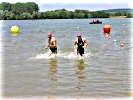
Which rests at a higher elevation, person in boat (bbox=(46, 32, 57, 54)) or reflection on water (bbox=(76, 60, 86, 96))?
person in boat (bbox=(46, 32, 57, 54))

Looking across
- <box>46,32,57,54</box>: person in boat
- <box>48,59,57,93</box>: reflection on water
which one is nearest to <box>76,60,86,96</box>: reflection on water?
<box>48,59,57,93</box>: reflection on water

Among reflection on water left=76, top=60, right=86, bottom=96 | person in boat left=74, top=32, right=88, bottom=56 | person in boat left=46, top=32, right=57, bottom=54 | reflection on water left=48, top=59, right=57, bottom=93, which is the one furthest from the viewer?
person in boat left=46, top=32, right=57, bottom=54

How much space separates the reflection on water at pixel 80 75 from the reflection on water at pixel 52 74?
825 millimetres

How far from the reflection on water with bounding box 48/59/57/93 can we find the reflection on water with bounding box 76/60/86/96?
825 mm

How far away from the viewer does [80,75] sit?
17.5 metres

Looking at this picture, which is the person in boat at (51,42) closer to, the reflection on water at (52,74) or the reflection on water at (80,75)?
the reflection on water at (52,74)

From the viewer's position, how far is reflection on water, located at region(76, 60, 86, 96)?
45.1 ft

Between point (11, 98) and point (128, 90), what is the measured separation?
376cm

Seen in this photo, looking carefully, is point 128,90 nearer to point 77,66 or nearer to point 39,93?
point 39,93

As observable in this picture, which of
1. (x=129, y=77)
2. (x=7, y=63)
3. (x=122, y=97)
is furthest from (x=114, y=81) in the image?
(x=7, y=63)

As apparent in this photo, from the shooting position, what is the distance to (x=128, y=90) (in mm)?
13641

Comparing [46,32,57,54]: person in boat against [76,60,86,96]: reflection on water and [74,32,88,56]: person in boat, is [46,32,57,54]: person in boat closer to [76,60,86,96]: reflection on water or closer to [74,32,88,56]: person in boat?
[74,32,88,56]: person in boat

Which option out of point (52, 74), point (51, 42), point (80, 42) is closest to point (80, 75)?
point (52, 74)

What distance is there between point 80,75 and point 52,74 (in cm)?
123
